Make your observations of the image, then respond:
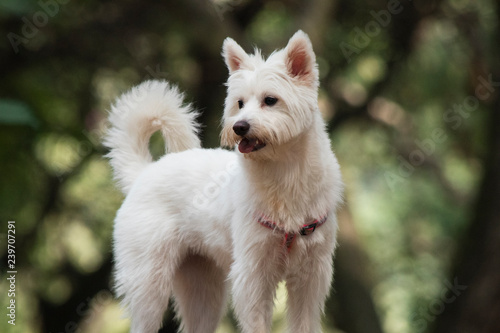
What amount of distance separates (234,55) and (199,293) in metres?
1.83

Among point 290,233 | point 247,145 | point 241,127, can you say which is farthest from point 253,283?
point 241,127

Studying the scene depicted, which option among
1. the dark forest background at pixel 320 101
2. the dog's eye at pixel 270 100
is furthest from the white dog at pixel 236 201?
the dark forest background at pixel 320 101

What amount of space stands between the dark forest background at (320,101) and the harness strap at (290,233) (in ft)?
8.93

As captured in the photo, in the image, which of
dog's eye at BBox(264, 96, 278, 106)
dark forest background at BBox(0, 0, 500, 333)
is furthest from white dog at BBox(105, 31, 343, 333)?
dark forest background at BBox(0, 0, 500, 333)

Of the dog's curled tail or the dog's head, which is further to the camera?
the dog's curled tail

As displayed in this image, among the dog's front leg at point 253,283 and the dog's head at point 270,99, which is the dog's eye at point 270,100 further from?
the dog's front leg at point 253,283

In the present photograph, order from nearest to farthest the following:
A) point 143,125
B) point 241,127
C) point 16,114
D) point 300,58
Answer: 1. point 16,114
2. point 241,127
3. point 300,58
4. point 143,125

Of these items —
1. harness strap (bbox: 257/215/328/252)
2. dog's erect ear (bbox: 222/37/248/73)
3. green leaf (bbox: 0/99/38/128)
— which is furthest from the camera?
dog's erect ear (bbox: 222/37/248/73)

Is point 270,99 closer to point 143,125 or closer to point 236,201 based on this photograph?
point 236,201

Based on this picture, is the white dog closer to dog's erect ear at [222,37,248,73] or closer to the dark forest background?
dog's erect ear at [222,37,248,73]

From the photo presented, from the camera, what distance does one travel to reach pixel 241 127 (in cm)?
360

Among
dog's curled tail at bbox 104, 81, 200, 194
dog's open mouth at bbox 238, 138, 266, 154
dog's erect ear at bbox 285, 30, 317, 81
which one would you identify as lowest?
dog's curled tail at bbox 104, 81, 200, 194

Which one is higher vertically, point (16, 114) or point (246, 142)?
point (16, 114)

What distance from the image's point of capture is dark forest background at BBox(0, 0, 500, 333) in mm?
7531
